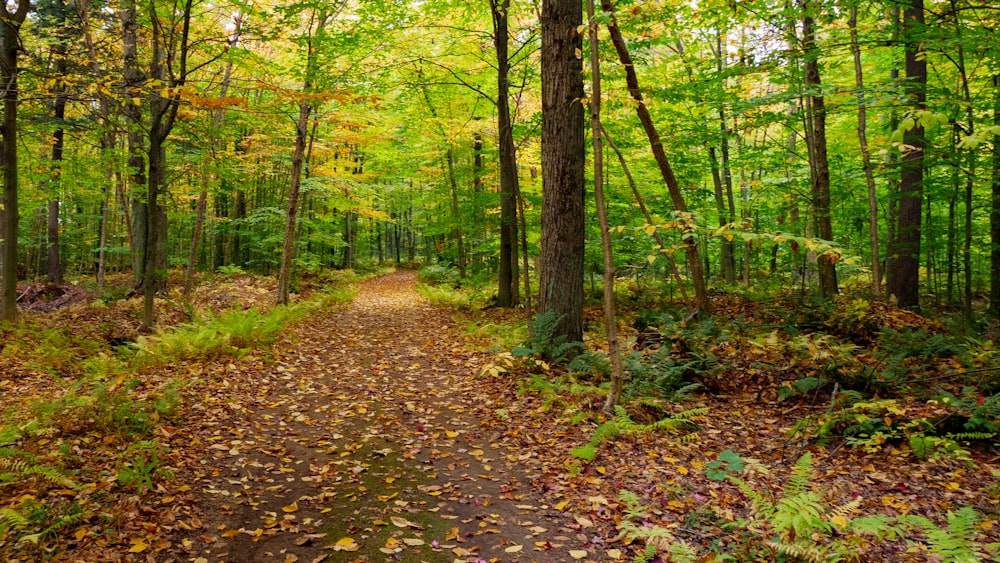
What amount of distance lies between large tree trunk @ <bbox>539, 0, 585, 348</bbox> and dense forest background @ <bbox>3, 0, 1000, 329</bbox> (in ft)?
2.36

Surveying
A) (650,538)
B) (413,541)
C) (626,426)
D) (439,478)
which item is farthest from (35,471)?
(626,426)

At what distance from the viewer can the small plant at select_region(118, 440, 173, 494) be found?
3.91 metres

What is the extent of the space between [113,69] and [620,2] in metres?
12.6

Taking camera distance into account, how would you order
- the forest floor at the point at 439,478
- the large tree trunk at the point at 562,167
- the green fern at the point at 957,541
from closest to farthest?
the green fern at the point at 957,541
the forest floor at the point at 439,478
the large tree trunk at the point at 562,167

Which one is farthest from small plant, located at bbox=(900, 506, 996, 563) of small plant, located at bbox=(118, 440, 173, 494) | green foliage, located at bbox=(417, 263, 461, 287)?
green foliage, located at bbox=(417, 263, 461, 287)

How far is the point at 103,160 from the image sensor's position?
11133 mm

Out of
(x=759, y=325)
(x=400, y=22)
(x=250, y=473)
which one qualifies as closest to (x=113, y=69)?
(x=400, y=22)

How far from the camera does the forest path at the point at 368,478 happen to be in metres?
3.52

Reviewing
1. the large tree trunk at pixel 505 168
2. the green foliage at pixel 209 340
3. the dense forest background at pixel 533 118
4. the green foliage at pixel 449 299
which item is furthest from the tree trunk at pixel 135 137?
the green foliage at pixel 449 299

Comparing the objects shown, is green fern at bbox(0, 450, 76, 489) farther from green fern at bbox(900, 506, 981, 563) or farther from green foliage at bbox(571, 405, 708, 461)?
green fern at bbox(900, 506, 981, 563)

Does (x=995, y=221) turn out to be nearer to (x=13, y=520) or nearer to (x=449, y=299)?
(x=449, y=299)

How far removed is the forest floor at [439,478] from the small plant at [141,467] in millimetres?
26

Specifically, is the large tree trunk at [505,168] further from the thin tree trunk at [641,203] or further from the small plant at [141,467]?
the small plant at [141,467]

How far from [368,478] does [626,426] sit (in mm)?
2632
